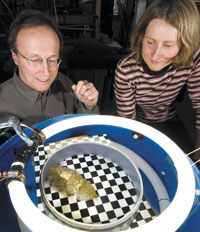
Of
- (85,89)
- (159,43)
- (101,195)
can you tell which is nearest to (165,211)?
(101,195)

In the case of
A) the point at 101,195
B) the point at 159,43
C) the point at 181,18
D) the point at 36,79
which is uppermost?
the point at 181,18

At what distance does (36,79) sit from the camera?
131 cm

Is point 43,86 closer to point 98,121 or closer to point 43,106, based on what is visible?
point 43,106

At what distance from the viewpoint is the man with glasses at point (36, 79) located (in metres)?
1.19

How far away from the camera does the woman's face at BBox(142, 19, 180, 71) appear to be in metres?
1.26

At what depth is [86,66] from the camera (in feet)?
9.28

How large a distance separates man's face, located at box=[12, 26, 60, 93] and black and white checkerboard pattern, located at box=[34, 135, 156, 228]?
0.54 m

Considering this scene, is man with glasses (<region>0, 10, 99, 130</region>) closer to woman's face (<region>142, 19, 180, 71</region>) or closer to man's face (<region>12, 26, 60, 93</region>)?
man's face (<region>12, 26, 60, 93</region>)

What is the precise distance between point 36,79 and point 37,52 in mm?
189

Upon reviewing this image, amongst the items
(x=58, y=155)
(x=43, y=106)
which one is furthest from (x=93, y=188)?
(x=43, y=106)

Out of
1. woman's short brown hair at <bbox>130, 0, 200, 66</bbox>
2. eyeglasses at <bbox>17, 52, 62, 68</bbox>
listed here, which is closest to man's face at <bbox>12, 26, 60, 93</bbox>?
eyeglasses at <bbox>17, 52, 62, 68</bbox>

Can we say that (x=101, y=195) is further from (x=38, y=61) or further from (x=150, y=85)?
(x=150, y=85)

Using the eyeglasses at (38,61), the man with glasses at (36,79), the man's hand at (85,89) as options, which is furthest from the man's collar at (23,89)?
the man's hand at (85,89)

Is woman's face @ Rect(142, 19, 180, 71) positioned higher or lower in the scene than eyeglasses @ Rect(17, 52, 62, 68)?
higher
